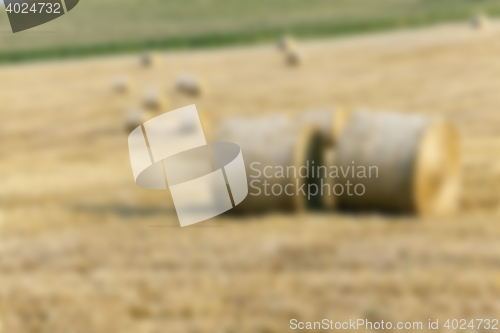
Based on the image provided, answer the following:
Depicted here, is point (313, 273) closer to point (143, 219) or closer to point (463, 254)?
point (463, 254)

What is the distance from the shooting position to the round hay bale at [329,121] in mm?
5797

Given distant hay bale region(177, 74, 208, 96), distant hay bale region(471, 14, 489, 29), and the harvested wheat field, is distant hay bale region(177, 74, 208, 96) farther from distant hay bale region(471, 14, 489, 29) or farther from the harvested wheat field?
distant hay bale region(471, 14, 489, 29)

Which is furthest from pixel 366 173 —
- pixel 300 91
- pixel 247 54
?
pixel 247 54

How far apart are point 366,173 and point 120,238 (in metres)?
2.23

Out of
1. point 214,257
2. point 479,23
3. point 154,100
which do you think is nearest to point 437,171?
point 214,257

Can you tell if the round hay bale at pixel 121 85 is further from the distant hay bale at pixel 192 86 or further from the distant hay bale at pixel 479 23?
the distant hay bale at pixel 479 23

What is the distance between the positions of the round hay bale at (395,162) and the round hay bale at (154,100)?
7.18 metres

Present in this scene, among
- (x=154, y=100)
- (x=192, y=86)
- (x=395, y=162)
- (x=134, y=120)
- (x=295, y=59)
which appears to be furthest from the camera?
(x=295, y=59)

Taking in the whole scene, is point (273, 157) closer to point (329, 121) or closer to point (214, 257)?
point (214, 257)

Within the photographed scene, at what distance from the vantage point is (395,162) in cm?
455

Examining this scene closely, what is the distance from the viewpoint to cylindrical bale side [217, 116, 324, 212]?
4699 mm

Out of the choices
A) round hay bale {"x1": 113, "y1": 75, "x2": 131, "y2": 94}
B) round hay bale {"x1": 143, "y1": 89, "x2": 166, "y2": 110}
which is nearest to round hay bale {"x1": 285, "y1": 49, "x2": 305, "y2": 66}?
round hay bale {"x1": 113, "y1": 75, "x2": 131, "y2": 94}

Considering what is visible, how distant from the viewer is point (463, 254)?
3619 mm

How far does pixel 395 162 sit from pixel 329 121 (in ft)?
4.94
